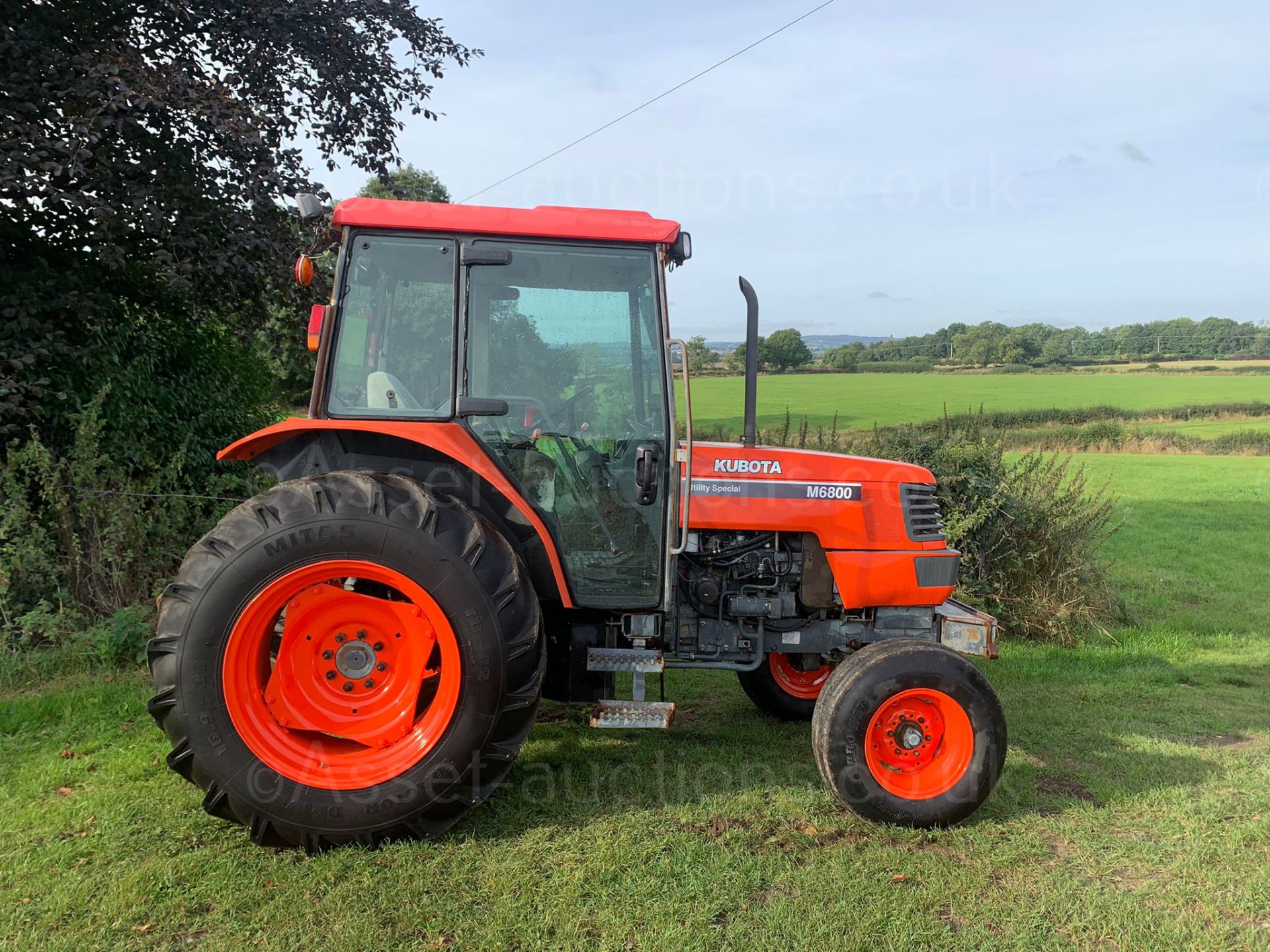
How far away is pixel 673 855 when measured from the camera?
9.80 feet

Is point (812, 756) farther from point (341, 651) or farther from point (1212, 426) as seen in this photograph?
point (1212, 426)

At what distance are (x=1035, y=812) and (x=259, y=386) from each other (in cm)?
590

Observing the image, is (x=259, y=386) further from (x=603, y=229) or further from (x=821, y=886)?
(x=821, y=886)

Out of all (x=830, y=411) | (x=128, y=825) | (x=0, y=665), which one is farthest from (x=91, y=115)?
(x=830, y=411)

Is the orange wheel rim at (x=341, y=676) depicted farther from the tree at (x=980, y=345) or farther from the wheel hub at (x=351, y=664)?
the tree at (x=980, y=345)

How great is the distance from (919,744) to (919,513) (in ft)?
3.27

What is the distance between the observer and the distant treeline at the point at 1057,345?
126ft

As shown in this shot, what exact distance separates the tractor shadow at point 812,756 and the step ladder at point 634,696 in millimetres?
313

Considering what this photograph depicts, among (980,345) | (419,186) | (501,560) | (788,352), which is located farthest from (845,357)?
(501,560)

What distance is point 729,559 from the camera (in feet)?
12.3

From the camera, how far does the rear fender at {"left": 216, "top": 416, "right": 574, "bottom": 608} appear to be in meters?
3.26

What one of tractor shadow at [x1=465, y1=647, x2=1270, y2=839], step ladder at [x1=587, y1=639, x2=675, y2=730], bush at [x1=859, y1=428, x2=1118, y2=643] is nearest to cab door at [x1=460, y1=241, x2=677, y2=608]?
step ladder at [x1=587, y1=639, x2=675, y2=730]

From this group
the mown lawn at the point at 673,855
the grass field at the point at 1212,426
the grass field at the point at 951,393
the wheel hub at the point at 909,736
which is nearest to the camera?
the mown lawn at the point at 673,855

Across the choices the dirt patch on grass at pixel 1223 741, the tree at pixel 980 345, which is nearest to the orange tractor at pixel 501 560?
the dirt patch on grass at pixel 1223 741
